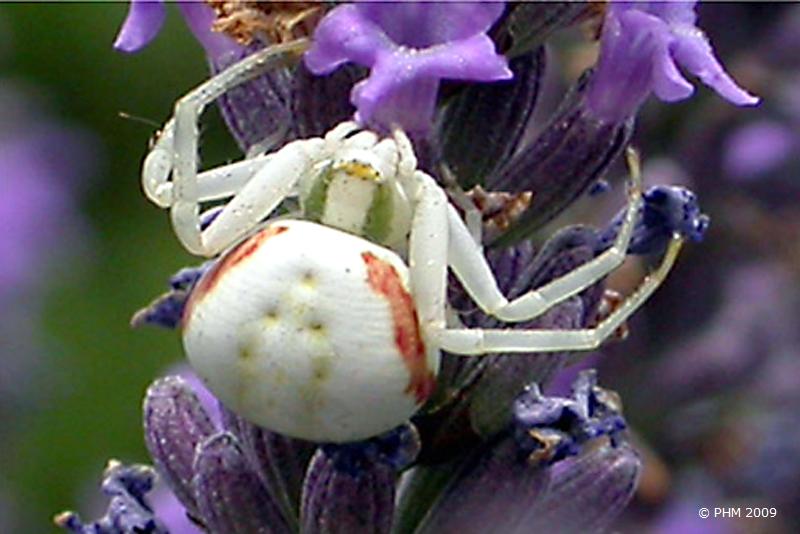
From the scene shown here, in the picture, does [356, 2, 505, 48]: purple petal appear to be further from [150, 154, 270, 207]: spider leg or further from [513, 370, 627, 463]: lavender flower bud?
[513, 370, 627, 463]: lavender flower bud

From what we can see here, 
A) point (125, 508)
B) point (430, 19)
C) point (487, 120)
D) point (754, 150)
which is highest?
point (430, 19)

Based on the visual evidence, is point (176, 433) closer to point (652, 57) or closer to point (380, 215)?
point (380, 215)

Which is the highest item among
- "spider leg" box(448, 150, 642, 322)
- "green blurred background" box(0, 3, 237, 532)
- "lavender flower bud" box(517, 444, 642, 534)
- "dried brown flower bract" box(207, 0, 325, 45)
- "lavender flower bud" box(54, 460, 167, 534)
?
"dried brown flower bract" box(207, 0, 325, 45)

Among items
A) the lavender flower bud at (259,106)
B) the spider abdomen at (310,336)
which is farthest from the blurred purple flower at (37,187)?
the spider abdomen at (310,336)

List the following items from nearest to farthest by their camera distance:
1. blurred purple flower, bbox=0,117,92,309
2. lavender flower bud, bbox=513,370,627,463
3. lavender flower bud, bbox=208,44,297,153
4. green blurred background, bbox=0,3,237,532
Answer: lavender flower bud, bbox=513,370,627,463 → lavender flower bud, bbox=208,44,297,153 → green blurred background, bbox=0,3,237,532 → blurred purple flower, bbox=0,117,92,309

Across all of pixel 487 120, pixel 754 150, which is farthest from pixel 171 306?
pixel 754 150

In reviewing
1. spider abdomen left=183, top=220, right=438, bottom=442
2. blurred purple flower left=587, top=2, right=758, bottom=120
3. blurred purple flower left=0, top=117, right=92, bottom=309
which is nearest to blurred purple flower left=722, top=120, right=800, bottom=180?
blurred purple flower left=587, top=2, right=758, bottom=120
